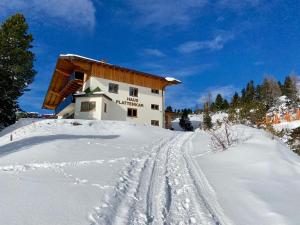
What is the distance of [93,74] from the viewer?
38.8 m

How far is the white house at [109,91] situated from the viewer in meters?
36.7

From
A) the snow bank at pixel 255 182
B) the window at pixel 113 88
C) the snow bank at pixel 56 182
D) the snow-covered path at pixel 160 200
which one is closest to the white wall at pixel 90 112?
the window at pixel 113 88

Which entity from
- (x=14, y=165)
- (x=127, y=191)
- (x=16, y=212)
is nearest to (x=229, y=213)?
(x=127, y=191)

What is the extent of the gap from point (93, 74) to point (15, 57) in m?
8.85

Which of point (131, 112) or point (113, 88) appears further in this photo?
point (131, 112)

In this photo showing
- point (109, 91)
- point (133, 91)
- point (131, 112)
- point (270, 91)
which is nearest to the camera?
point (109, 91)

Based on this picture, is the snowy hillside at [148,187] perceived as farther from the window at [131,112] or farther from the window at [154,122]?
the window at [154,122]

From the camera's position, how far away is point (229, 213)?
7578mm

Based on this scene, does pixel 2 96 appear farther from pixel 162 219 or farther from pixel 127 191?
pixel 162 219

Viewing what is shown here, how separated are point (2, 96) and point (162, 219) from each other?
88.7ft

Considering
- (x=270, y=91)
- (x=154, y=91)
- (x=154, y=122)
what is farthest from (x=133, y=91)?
(x=270, y=91)

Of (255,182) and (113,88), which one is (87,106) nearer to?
(113,88)

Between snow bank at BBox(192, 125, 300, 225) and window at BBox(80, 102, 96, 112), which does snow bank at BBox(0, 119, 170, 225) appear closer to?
snow bank at BBox(192, 125, 300, 225)

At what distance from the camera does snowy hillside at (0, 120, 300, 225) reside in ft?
22.5
